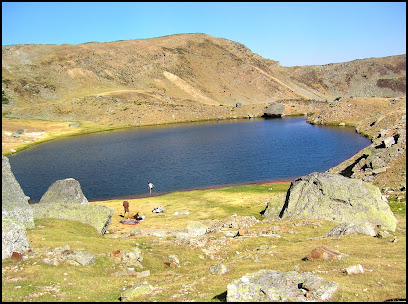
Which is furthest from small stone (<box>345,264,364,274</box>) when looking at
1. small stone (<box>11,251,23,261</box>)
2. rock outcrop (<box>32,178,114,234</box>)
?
rock outcrop (<box>32,178,114,234</box>)

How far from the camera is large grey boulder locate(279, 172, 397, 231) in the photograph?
27078mm

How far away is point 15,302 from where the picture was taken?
14203 mm

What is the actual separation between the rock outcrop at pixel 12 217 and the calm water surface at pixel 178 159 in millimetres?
29355

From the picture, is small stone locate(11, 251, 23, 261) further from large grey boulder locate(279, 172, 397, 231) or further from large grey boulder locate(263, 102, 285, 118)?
large grey boulder locate(263, 102, 285, 118)

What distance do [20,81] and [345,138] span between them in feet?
484

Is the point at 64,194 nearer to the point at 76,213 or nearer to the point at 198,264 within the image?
the point at 76,213

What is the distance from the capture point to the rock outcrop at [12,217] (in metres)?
19.1

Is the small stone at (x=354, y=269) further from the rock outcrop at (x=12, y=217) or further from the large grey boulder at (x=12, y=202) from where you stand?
the large grey boulder at (x=12, y=202)

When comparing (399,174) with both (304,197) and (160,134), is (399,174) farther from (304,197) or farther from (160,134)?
(160,134)

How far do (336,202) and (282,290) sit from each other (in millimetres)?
17779

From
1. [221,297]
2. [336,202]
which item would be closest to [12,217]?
[221,297]

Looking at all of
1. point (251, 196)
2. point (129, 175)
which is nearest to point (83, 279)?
point (251, 196)

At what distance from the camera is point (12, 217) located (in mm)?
20828

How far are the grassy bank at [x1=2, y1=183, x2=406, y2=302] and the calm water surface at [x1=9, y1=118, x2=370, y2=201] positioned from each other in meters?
26.7
